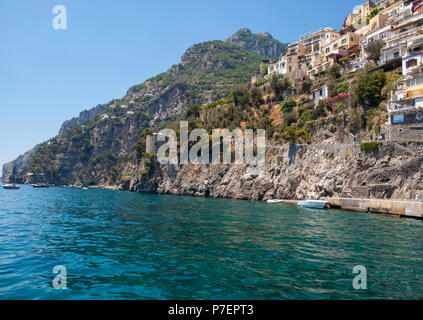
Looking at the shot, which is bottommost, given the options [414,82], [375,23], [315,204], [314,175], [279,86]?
[315,204]

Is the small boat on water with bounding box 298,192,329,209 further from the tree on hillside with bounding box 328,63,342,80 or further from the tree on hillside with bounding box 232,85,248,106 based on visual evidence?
the tree on hillside with bounding box 232,85,248,106

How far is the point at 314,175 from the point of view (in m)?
40.5

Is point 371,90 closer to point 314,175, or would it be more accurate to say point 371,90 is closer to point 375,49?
point 375,49

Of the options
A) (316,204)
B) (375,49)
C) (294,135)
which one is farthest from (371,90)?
(316,204)

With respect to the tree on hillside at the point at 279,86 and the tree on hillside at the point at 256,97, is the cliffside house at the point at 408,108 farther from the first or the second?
the tree on hillside at the point at 256,97

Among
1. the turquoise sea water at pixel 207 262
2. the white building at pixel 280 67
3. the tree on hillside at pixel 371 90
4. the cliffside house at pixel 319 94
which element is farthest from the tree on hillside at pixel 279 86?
the turquoise sea water at pixel 207 262

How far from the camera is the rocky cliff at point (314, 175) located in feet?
100

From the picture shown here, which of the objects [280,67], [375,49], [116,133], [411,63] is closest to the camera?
[411,63]

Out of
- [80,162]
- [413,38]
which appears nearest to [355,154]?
[413,38]

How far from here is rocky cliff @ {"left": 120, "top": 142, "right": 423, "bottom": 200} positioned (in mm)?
30578

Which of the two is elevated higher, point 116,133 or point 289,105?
point 116,133

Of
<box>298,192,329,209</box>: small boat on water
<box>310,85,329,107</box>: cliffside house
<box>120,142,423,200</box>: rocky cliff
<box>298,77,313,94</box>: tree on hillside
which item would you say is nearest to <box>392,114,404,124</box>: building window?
<box>120,142,423,200</box>: rocky cliff
